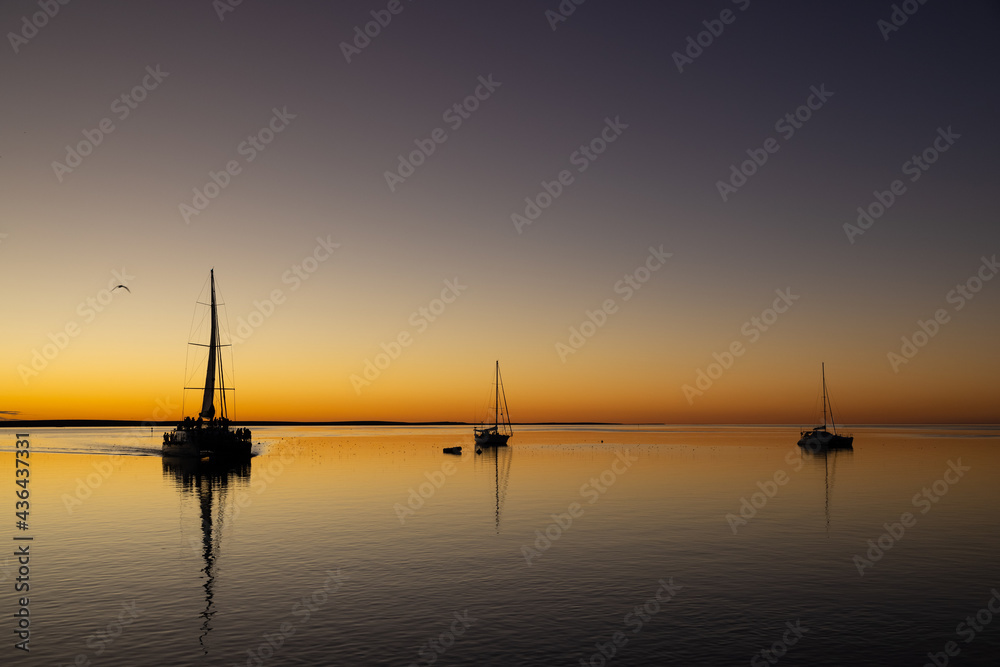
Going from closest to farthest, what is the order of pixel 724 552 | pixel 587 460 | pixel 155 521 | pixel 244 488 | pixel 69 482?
1. pixel 724 552
2. pixel 155 521
3. pixel 244 488
4. pixel 69 482
5. pixel 587 460

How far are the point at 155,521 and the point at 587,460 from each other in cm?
7771

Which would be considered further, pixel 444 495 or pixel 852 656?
pixel 444 495

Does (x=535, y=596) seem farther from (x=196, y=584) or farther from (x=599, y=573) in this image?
(x=196, y=584)

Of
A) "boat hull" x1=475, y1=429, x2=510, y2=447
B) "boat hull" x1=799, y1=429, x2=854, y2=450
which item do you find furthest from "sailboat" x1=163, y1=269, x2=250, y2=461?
"boat hull" x1=799, y1=429, x2=854, y2=450

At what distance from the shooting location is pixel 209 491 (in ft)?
225

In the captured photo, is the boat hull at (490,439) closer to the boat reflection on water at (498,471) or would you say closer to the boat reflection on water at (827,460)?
the boat reflection on water at (498,471)

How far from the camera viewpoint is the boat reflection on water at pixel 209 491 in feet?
99.0

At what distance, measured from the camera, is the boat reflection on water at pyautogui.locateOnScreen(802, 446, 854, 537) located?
205ft

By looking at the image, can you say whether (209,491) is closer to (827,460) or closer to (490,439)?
(490,439)

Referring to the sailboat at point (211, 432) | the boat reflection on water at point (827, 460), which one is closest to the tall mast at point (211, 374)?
the sailboat at point (211, 432)

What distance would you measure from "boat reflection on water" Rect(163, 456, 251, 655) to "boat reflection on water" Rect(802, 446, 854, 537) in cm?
3558

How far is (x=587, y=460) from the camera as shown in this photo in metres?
116

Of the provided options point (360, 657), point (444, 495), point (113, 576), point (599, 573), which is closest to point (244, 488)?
point (444, 495)

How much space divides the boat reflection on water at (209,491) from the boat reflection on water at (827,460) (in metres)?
35.6
